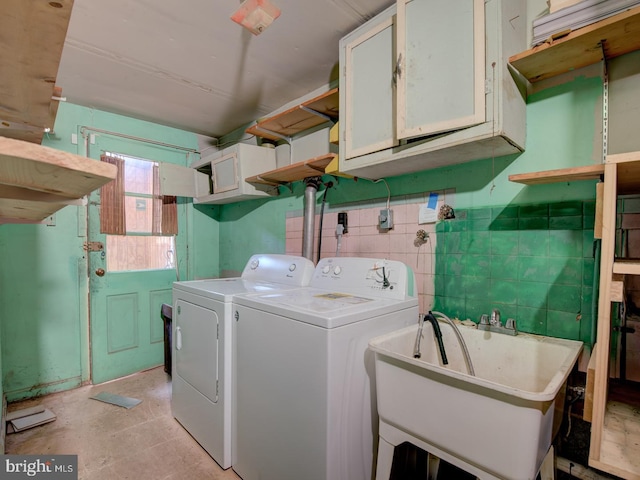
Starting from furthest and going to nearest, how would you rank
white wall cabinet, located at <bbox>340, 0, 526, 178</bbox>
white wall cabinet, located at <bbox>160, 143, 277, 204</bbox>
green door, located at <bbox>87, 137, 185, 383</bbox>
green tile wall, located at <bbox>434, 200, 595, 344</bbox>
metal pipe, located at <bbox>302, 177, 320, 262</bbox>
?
green door, located at <bbox>87, 137, 185, 383</bbox>
white wall cabinet, located at <bbox>160, 143, 277, 204</bbox>
metal pipe, located at <bbox>302, 177, 320, 262</bbox>
green tile wall, located at <bbox>434, 200, 595, 344</bbox>
white wall cabinet, located at <bbox>340, 0, 526, 178</bbox>

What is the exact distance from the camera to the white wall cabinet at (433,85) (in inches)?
49.7

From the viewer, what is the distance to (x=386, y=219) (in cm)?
204

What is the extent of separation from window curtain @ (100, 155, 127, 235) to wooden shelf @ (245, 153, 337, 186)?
1.33 meters

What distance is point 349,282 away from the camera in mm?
1887

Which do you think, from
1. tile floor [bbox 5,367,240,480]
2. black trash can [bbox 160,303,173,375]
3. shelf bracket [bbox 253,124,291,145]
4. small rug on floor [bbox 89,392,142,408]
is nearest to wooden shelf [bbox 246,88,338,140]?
shelf bracket [bbox 253,124,291,145]

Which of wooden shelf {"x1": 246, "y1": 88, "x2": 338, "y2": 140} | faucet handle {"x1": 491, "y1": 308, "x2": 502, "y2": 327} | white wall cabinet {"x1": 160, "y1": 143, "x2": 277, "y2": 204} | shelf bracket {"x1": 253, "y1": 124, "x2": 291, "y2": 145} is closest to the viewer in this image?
faucet handle {"x1": 491, "y1": 308, "x2": 502, "y2": 327}

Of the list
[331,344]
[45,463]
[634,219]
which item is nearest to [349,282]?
[331,344]

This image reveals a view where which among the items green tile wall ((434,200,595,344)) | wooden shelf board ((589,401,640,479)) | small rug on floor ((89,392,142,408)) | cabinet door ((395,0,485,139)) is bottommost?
small rug on floor ((89,392,142,408))

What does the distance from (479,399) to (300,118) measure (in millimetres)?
2157

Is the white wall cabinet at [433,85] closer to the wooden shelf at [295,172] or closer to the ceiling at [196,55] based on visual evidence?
the ceiling at [196,55]

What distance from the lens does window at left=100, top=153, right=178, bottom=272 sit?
9.71 ft

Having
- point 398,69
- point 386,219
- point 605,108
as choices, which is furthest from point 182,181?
point 605,108

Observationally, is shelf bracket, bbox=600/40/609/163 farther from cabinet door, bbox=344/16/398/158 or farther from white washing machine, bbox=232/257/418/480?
white washing machine, bbox=232/257/418/480

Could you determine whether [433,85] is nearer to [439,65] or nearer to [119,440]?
[439,65]
